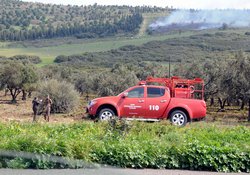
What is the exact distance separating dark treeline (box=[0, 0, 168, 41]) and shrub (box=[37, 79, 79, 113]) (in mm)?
73216

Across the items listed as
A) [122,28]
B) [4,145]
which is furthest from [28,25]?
[4,145]

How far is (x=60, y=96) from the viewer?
38.9 metres

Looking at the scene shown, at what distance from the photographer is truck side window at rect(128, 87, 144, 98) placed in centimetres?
1783

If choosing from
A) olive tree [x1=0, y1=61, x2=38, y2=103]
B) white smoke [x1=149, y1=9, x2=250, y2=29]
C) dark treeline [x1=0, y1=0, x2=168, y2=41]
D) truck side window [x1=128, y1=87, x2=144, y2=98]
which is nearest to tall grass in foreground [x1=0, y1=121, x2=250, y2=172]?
truck side window [x1=128, y1=87, x2=144, y2=98]

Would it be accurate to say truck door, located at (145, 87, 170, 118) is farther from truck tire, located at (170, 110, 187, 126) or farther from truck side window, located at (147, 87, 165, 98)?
truck tire, located at (170, 110, 187, 126)

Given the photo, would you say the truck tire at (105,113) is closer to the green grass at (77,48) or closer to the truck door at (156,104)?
the truck door at (156,104)

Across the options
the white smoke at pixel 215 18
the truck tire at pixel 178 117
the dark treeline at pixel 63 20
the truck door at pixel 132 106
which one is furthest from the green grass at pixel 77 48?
the truck tire at pixel 178 117

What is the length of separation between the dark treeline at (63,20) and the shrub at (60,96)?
240ft

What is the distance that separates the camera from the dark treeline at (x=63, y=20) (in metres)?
117

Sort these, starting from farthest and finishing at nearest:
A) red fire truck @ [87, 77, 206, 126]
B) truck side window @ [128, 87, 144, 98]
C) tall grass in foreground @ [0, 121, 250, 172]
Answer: truck side window @ [128, 87, 144, 98], red fire truck @ [87, 77, 206, 126], tall grass in foreground @ [0, 121, 250, 172]

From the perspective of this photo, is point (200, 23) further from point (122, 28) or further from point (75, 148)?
point (75, 148)

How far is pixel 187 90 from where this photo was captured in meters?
19.3

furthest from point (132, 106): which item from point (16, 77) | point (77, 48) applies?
point (77, 48)

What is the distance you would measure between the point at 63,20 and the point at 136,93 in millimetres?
118588
